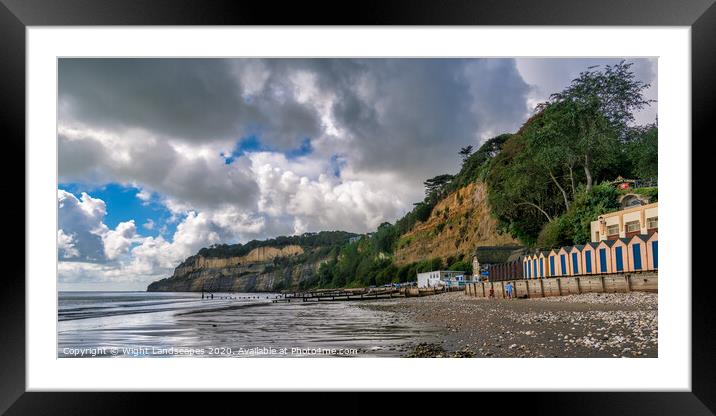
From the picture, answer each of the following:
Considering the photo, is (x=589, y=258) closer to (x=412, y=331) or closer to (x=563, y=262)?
(x=563, y=262)

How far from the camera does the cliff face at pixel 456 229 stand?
24.7 feet

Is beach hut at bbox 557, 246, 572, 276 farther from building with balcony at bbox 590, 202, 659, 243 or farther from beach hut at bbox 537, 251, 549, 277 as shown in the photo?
building with balcony at bbox 590, 202, 659, 243

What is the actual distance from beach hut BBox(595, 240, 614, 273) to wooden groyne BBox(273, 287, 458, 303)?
3229 mm

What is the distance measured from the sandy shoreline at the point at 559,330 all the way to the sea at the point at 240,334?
18.6 inches

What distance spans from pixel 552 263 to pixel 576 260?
16.6 inches

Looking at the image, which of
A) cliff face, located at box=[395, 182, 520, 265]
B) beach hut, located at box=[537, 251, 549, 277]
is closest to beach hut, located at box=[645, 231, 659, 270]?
beach hut, located at box=[537, 251, 549, 277]

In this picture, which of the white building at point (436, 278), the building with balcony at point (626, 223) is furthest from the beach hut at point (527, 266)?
the white building at point (436, 278)

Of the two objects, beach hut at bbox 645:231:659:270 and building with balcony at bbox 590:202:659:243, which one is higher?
building with balcony at bbox 590:202:659:243

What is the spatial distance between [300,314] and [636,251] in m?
6.79

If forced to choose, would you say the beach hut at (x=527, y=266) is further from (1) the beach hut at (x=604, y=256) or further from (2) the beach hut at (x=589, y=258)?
(1) the beach hut at (x=604, y=256)

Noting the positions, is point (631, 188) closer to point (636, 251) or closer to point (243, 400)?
point (636, 251)

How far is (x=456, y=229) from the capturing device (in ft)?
27.5

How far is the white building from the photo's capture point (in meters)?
8.52

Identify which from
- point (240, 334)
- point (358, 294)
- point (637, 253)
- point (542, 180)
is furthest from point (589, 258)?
point (358, 294)
